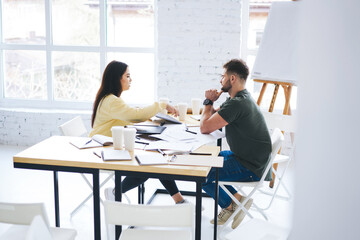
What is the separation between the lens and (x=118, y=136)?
2.31 meters

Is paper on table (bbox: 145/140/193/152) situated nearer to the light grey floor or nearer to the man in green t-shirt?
the man in green t-shirt

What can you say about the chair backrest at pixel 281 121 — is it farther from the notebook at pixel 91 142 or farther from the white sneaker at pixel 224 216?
the notebook at pixel 91 142

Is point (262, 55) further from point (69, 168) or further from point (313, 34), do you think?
point (313, 34)

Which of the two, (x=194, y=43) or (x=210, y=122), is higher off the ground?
(x=194, y=43)

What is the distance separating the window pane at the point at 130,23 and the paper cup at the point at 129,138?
2857mm

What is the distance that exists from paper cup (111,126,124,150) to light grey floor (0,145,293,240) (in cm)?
80

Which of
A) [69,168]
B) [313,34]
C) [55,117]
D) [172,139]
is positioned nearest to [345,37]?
[313,34]

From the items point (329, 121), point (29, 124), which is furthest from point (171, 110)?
point (329, 121)

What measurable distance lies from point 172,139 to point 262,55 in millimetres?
1493

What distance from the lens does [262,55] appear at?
3633mm

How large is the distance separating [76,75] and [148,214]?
385 centimetres

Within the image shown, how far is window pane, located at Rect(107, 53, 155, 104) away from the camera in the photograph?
16.4 feet

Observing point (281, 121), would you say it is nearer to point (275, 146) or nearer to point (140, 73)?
point (275, 146)

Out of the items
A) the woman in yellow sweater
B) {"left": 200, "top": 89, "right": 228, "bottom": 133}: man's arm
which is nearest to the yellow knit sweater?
the woman in yellow sweater
